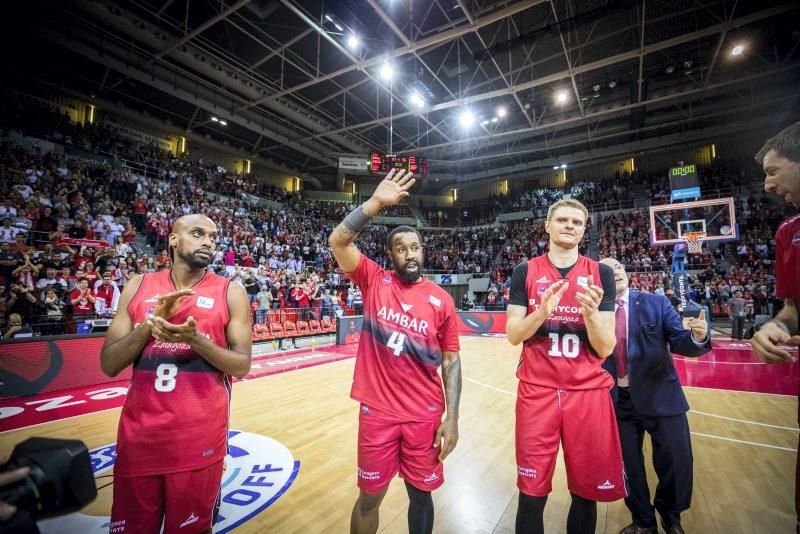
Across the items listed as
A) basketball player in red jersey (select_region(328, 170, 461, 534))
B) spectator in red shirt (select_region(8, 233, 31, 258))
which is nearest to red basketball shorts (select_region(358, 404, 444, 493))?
basketball player in red jersey (select_region(328, 170, 461, 534))

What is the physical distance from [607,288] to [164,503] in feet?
9.23

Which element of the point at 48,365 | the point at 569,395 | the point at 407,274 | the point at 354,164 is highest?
the point at 354,164

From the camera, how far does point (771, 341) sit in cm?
166

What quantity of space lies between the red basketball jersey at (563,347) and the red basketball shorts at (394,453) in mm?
761

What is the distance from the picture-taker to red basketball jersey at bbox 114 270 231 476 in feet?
5.83

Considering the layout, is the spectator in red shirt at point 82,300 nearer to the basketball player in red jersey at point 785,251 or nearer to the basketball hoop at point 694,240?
the basketball player in red jersey at point 785,251

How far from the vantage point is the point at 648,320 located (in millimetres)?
2785

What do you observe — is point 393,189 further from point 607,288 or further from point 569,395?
point 569,395

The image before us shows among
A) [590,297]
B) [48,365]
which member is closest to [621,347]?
[590,297]

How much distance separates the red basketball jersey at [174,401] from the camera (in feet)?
5.83

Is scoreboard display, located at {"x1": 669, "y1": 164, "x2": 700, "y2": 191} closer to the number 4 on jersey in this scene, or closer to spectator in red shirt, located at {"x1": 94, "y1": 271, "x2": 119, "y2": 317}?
the number 4 on jersey

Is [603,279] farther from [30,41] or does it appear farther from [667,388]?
[30,41]

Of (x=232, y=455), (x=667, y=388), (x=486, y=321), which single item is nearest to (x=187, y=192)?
(x=486, y=321)

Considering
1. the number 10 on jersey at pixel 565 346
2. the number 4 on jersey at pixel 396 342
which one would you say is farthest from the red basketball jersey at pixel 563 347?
the number 4 on jersey at pixel 396 342
